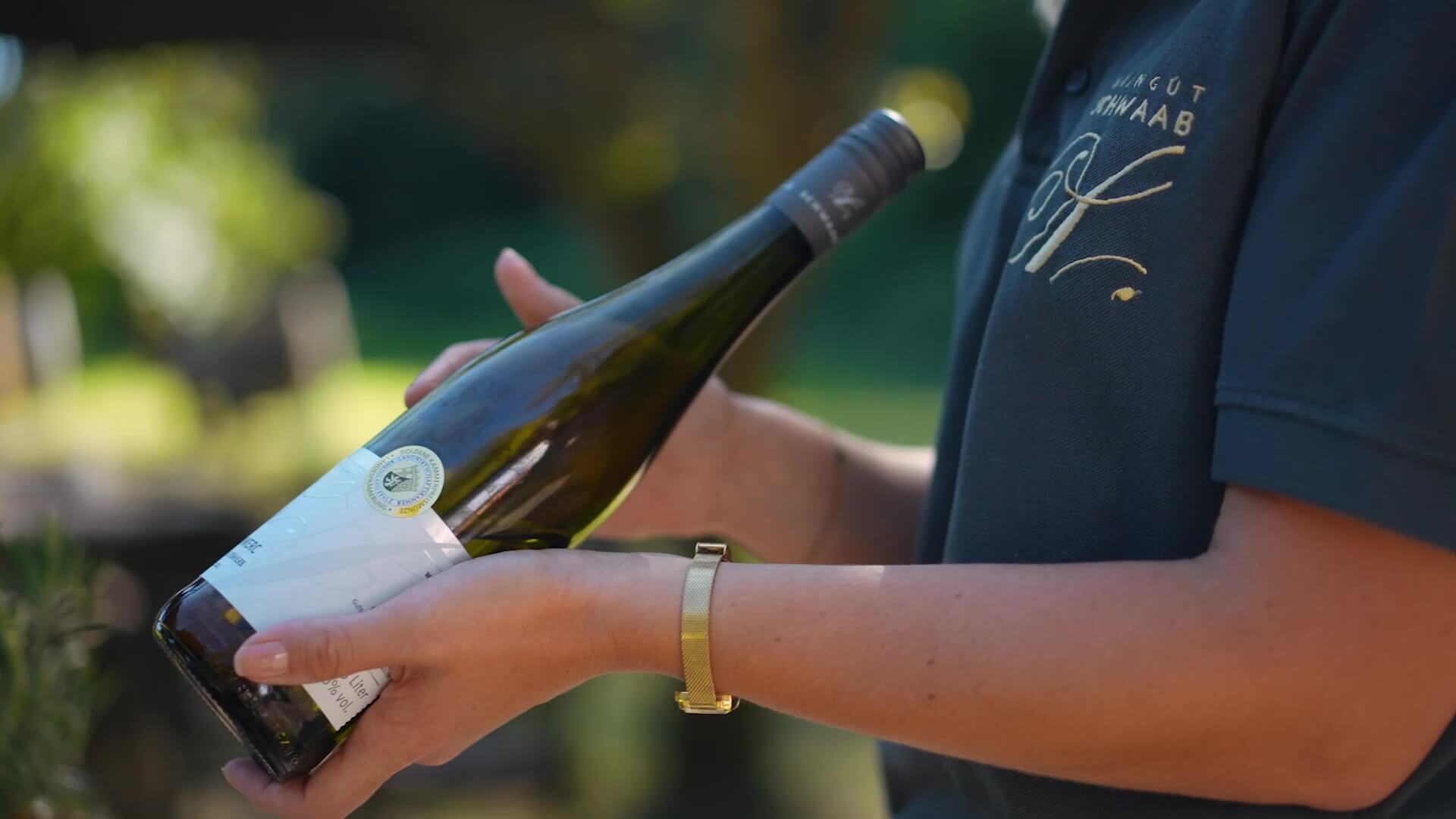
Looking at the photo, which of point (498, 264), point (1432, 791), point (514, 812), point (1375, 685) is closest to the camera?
point (1375, 685)

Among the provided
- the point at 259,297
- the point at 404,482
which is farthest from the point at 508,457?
the point at 259,297

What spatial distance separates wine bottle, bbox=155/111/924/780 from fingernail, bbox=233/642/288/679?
0.24 ft

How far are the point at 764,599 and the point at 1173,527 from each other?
28 cm

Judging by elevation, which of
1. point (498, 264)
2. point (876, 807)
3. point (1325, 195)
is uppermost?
point (1325, 195)

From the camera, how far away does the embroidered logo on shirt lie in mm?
802

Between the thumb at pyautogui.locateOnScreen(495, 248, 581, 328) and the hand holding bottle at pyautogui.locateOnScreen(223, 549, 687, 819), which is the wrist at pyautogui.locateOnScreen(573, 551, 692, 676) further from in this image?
the thumb at pyautogui.locateOnScreen(495, 248, 581, 328)

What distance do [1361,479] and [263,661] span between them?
2.12ft

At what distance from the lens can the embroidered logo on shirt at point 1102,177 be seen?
80 cm

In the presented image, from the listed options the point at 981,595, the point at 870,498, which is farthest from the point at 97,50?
the point at 981,595

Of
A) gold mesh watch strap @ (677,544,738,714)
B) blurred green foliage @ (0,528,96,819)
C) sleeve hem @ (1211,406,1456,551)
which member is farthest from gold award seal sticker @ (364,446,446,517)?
sleeve hem @ (1211,406,1456,551)

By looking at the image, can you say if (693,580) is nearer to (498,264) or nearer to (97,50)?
(498,264)

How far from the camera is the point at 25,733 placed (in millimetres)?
1079
